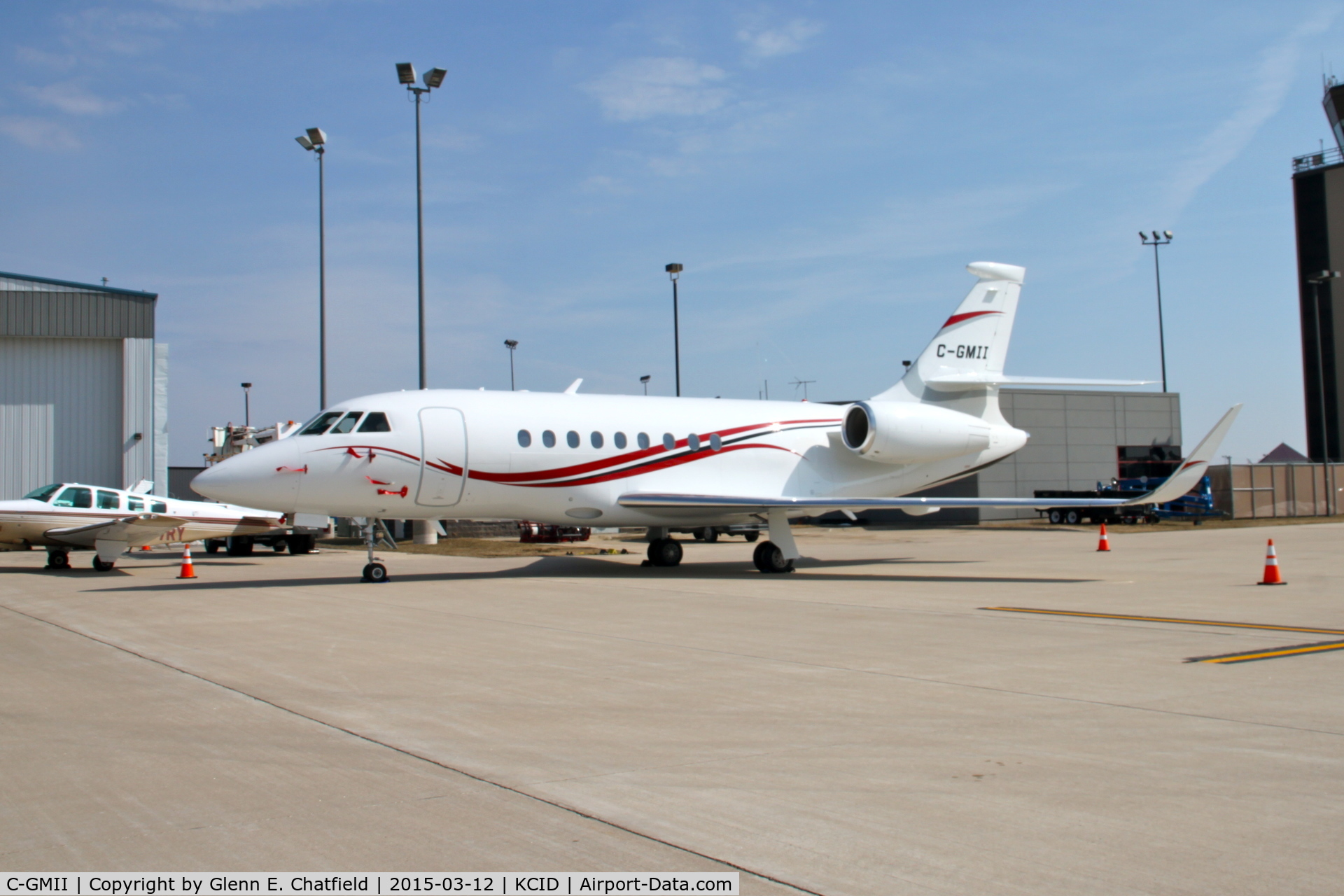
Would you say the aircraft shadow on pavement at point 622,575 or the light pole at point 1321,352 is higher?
the light pole at point 1321,352

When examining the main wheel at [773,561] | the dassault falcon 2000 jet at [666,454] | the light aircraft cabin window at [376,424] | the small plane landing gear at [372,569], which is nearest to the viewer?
the dassault falcon 2000 jet at [666,454]

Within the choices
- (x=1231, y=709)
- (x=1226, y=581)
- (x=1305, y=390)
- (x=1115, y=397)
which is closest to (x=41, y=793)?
(x=1231, y=709)

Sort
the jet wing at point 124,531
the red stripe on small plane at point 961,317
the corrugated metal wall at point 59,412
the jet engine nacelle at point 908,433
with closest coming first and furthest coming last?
the jet engine nacelle at point 908,433 < the jet wing at point 124,531 < the red stripe on small plane at point 961,317 < the corrugated metal wall at point 59,412

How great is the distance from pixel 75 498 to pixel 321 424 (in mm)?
9716

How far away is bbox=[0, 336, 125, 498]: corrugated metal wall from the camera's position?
1496 inches

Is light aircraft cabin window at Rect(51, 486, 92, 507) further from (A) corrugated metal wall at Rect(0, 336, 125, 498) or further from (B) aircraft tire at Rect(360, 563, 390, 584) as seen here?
(A) corrugated metal wall at Rect(0, 336, 125, 498)

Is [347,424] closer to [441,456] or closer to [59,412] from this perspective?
[441,456]

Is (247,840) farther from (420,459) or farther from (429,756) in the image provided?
(420,459)

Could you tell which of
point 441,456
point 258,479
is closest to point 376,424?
point 441,456

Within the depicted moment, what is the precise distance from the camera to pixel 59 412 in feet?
127

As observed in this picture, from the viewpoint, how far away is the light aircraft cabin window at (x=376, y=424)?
17266 mm

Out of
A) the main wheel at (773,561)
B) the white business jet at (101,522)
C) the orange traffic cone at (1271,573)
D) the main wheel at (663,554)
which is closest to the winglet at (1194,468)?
the orange traffic cone at (1271,573)

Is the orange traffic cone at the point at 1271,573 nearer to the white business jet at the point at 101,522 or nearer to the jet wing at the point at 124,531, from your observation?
the white business jet at the point at 101,522

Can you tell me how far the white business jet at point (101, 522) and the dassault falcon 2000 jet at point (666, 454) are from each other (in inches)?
209
